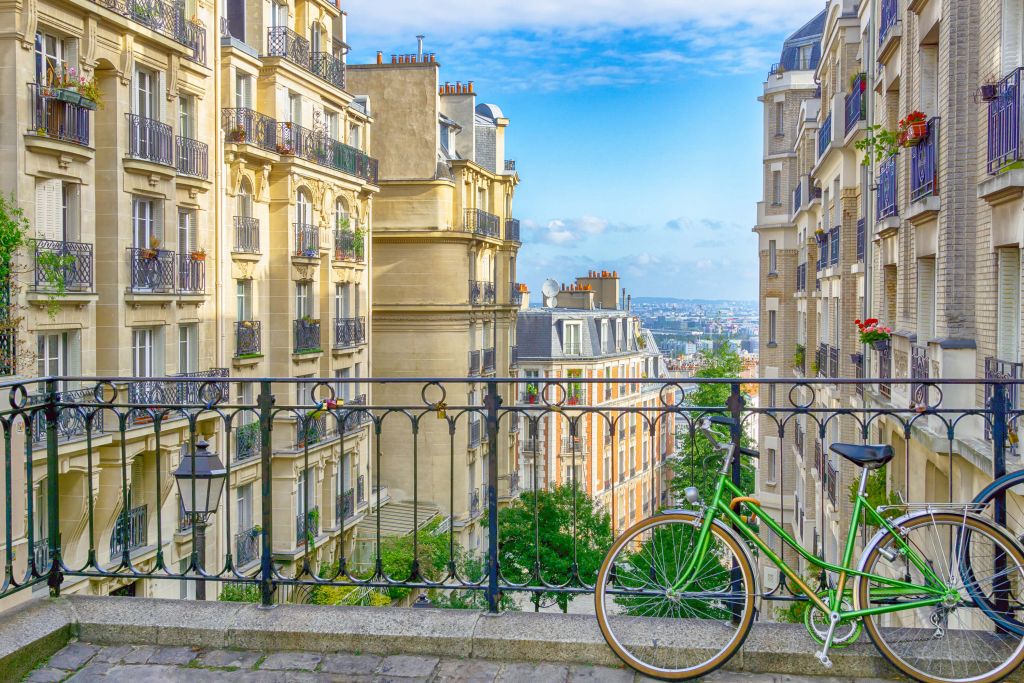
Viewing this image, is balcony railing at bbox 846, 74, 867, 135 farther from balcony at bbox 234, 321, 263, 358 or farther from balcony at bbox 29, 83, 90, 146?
balcony at bbox 29, 83, 90, 146

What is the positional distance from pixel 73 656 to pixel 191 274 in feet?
70.0

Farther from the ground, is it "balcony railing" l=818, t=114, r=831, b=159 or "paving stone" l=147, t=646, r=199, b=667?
"balcony railing" l=818, t=114, r=831, b=159

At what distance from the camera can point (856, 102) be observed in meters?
24.3

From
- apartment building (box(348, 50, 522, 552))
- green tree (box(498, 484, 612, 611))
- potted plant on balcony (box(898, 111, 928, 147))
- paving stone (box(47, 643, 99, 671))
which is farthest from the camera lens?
apartment building (box(348, 50, 522, 552))

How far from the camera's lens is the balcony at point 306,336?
31781mm

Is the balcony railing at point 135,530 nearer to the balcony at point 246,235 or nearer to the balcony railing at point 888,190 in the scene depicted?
the balcony at point 246,235

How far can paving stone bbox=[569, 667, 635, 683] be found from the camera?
5.45 meters

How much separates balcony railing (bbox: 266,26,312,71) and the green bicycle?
27.5 metres

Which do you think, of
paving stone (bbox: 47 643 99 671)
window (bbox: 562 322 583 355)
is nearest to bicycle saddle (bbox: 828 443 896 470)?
paving stone (bbox: 47 643 99 671)

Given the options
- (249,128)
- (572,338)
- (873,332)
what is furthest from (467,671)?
(572,338)

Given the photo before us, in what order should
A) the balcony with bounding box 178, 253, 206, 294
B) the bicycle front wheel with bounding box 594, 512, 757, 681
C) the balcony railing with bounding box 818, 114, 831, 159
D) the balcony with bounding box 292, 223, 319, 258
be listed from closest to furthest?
the bicycle front wheel with bounding box 594, 512, 757, 681 < the balcony with bounding box 178, 253, 206, 294 < the balcony railing with bounding box 818, 114, 831, 159 < the balcony with bounding box 292, 223, 319, 258

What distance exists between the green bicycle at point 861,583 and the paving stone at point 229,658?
2.04 m

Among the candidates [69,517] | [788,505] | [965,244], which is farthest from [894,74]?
[788,505]

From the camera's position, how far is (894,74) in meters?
19.7
